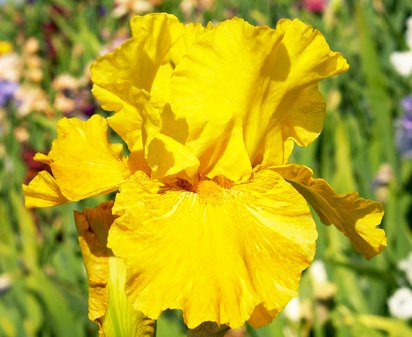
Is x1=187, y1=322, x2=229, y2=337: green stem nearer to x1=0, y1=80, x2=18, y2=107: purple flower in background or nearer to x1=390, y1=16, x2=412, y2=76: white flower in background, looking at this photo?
x1=390, y1=16, x2=412, y2=76: white flower in background

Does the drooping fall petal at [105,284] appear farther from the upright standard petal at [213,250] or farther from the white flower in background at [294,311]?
the white flower in background at [294,311]

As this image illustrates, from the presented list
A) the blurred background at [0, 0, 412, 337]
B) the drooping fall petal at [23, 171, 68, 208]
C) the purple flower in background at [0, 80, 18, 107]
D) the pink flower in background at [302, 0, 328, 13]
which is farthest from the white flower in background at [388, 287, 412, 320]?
the purple flower in background at [0, 80, 18, 107]

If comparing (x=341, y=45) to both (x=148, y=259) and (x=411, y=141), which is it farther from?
(x=148, y=259)

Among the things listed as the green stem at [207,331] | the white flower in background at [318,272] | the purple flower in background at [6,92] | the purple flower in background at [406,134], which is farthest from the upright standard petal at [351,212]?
the purple flower in background at [6,92]

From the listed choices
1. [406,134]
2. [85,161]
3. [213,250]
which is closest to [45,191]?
[85,161]

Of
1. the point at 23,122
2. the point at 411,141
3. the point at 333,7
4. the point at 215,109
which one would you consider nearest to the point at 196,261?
the point at 215,109
